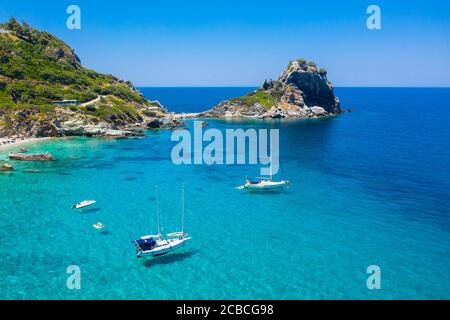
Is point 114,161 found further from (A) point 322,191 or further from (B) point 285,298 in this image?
(B) point 285,298

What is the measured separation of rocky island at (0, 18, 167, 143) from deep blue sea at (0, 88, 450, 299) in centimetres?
2779

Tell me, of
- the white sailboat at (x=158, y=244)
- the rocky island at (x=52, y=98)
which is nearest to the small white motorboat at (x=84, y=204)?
the white sailboat at (x=158, y=244)

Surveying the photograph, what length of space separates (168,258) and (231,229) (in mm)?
11948

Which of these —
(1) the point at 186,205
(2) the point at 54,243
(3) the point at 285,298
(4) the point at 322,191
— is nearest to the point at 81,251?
(2) the point at 54,243

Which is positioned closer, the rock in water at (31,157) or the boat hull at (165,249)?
the boat hull at (165,249)

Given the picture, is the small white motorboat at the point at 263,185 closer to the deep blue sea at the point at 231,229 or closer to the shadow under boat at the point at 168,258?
the deep blue sea at the point at 231,229

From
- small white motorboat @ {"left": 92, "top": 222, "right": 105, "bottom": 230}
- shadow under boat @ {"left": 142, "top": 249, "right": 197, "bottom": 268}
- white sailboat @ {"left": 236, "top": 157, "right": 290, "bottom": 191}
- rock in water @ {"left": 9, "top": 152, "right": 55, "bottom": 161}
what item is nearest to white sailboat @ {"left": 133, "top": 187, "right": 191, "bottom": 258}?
shadow under boat @ {"left": 142, "top": 249, "right": 197, "bottom": 268}

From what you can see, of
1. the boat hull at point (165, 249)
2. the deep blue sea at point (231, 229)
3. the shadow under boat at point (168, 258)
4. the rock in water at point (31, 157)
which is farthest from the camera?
the rock in water at point (31, 157)

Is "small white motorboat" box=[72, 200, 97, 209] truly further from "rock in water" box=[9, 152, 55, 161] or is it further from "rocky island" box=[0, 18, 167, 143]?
"rocky island" box=[0, 18, 167, 143]

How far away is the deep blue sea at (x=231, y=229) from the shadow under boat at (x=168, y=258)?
26 cm

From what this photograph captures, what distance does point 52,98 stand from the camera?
146m

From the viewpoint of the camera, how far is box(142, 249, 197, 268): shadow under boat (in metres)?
45.5

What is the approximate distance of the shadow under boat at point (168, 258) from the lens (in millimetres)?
45525

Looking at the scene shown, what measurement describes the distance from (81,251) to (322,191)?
47.1 meters
